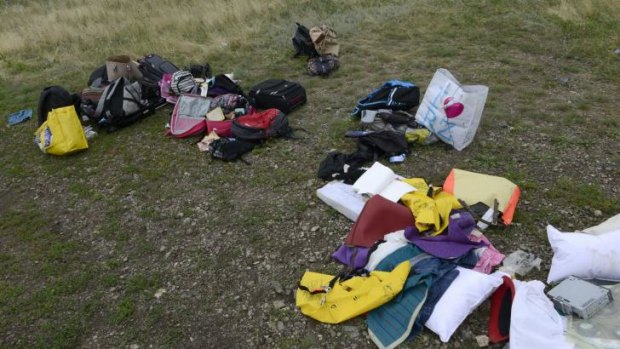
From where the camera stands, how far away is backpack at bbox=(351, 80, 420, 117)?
5.58 metres

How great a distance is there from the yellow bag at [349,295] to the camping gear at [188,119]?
3258mm

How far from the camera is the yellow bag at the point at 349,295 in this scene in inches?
120

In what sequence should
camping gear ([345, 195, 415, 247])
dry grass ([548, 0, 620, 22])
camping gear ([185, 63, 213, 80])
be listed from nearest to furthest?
camping gear ([345, 195, 415, 247]), camping gear ([185, 63, 213, 80]), dry grass ([548, 0, 620, 22])

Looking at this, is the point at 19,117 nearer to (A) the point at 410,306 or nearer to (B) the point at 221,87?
(B) the point at 221,87

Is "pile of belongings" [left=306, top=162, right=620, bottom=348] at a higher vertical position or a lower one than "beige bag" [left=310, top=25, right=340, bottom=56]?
lower

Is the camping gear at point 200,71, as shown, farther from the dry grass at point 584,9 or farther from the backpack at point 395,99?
the dry grass at point 584,9

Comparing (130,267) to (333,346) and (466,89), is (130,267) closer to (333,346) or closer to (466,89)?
(333,346)

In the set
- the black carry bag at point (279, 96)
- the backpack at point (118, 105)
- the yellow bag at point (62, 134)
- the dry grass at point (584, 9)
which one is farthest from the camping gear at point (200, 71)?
the dry grass at point (584, 9)

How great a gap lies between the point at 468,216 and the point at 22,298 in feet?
11.9

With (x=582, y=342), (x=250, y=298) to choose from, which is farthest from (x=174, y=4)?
(x=582, y=342)

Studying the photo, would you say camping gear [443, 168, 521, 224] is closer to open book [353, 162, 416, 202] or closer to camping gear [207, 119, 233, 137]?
open book [353, 162, 416, 202]

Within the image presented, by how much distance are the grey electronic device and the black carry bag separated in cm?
406

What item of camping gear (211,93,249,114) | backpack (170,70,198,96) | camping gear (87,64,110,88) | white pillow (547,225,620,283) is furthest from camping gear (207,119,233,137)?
white pillow (547,225,620,283)

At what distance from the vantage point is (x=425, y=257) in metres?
3.31
